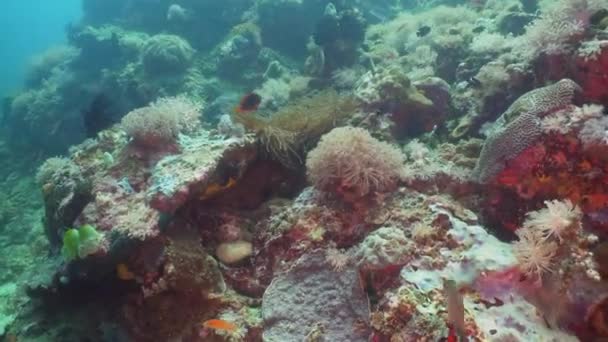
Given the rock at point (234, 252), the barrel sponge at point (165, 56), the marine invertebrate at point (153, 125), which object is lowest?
the rock at point (234, 252)

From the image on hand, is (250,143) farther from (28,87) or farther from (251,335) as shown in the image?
(28,87)

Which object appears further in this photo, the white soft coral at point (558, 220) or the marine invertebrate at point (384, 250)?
the marine invertebrate at point (384, 250)

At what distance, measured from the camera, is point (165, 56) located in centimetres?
1486

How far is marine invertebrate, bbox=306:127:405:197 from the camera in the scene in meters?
4.35

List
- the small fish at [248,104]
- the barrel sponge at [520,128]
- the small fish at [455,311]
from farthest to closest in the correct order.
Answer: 1. the small fish at [248,104]
2. the barrel sponge at [520,128]
3. the small fish at [455,311]

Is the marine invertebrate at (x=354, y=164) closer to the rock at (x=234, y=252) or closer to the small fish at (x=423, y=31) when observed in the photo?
the rock at (x=234, y=252)

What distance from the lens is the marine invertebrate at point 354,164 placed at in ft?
14.3

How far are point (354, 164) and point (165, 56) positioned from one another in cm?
1247

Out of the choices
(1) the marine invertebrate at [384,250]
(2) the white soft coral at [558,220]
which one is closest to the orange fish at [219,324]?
(1) the marine invertebrate at [384,250]

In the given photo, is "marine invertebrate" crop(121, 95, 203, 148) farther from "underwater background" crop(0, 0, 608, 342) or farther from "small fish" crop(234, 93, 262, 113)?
"small fish" crop(234, 93, 262, 113)

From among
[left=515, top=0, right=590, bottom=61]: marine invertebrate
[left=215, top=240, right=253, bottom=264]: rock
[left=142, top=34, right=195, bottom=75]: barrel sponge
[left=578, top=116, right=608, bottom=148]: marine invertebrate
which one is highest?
[left=142, top=34, right=195, bottom=75]: barrel sponge

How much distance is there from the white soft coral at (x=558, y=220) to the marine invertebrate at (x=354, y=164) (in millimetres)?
1471

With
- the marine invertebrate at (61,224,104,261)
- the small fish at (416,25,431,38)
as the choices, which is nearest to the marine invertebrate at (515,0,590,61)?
the small fish at (416,25,431,38)

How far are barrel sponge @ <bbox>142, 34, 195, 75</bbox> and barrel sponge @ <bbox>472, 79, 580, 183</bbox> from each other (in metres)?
13.1
